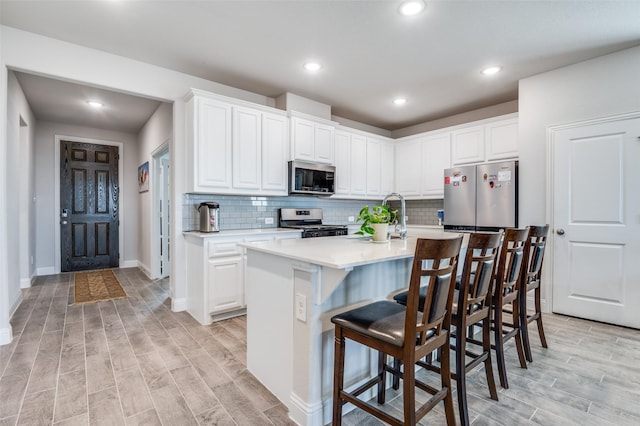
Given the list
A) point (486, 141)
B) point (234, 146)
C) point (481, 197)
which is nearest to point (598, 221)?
point (481, 197)

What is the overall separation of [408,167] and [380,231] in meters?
3.37

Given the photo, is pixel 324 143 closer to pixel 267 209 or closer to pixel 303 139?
pixel 303 139

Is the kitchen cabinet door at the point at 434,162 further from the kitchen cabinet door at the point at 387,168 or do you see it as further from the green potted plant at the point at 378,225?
the green potted plant at the point at 378,225

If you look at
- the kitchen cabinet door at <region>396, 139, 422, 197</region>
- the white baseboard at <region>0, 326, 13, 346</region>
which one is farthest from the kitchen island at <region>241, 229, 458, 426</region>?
the kitchen cabinet door at <region>396, 139, 422, 197</region>

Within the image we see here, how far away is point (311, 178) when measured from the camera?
4293mm

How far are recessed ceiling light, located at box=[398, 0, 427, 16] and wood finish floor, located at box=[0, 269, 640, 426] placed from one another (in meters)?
2.71

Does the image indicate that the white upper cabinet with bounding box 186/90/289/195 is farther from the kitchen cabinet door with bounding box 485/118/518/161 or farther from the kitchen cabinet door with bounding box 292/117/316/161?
the kitchen cabinet door with bounding box 485/118/518/161

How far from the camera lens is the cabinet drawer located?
3.15 meters

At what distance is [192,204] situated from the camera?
12.1ft

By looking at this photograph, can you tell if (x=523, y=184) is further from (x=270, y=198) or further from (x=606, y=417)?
(x=270, y=198)

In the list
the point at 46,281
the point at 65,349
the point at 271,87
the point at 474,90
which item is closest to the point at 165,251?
the point at 46,281

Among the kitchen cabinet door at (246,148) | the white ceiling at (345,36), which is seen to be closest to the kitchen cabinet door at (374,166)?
the white ceiling at (345,36)

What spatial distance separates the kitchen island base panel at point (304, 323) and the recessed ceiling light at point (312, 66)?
7.31ft

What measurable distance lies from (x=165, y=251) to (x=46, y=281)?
1.80 m
